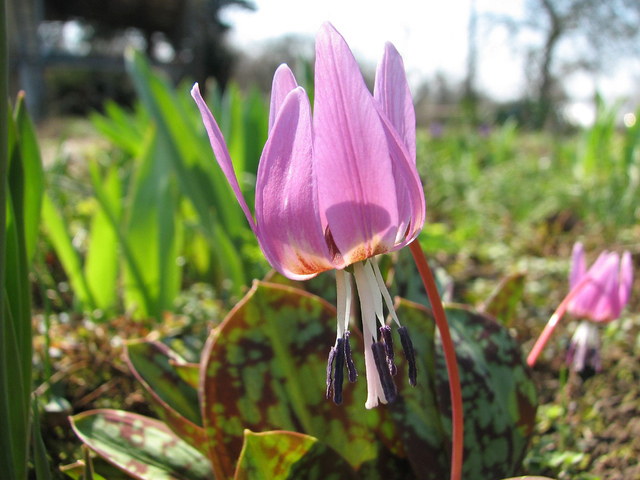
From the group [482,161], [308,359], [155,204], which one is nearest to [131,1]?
[482,161]

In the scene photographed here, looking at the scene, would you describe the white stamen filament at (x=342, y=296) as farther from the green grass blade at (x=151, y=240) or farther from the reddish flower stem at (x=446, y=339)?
the green grass blade at (x=151, y=240)

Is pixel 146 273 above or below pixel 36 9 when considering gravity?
below

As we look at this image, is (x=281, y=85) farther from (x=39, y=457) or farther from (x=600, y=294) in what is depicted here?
(x=600, y=294)

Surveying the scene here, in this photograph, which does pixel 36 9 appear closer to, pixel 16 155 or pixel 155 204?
pixel 155 204

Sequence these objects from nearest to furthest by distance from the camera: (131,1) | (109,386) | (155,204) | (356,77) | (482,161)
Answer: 1. (356,77)
2. (109,386)
3. (155,204)
4. (482,161)
5. (131,1)

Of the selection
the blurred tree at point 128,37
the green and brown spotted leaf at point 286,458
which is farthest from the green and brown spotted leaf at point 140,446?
the blurred tree at point 128,37

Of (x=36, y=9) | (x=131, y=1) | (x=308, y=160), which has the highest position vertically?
(x=131, y=1)

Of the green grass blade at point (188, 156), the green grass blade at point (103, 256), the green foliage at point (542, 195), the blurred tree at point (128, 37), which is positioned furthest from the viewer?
the blurred tree at point (128, 37)
